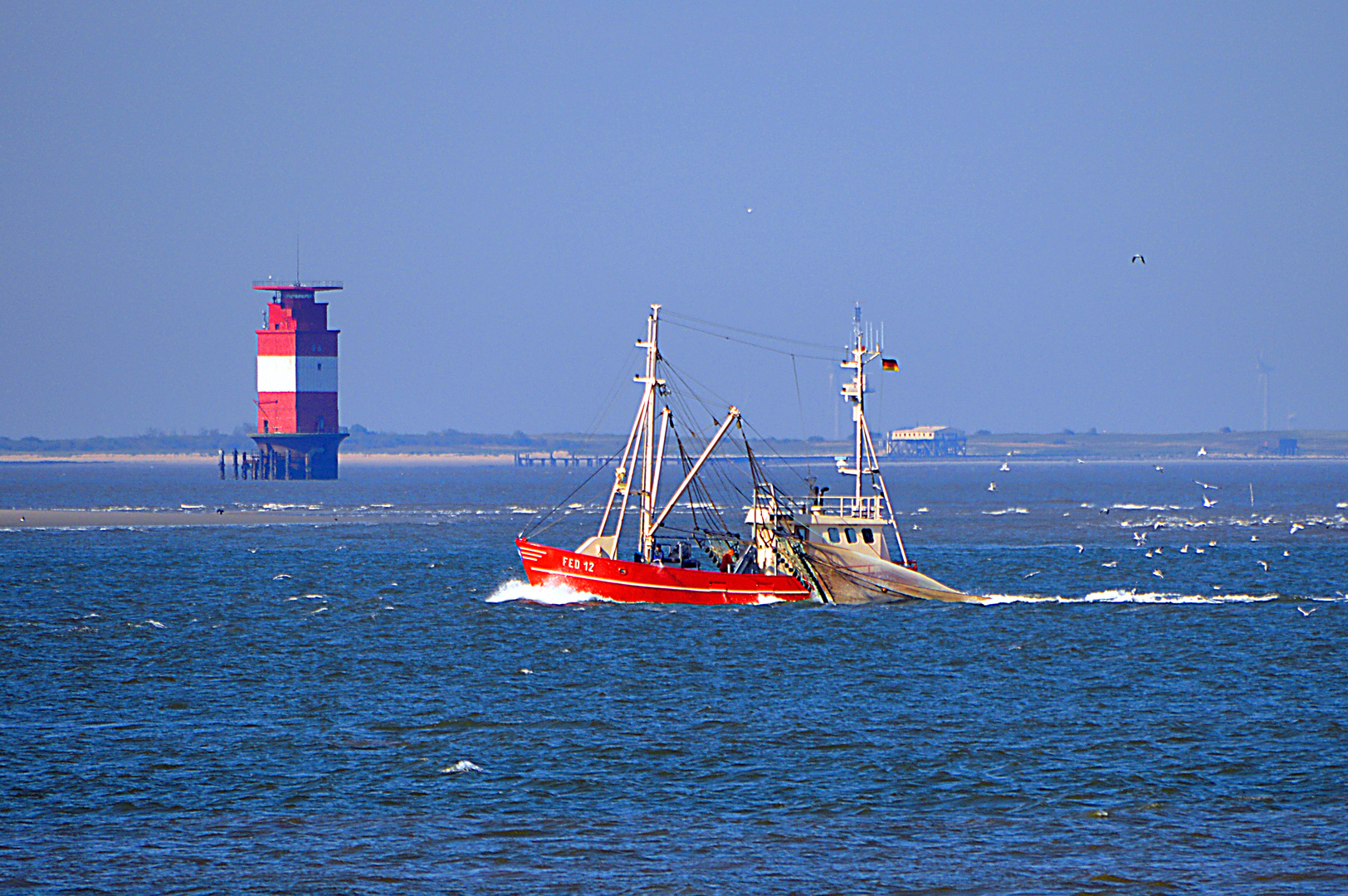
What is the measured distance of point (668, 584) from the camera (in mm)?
73062

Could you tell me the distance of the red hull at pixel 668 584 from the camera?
7275 cm

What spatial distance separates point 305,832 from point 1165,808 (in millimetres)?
18003

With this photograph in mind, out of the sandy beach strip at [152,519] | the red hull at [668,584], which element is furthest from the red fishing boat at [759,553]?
the sandy beach strip at [152,519]

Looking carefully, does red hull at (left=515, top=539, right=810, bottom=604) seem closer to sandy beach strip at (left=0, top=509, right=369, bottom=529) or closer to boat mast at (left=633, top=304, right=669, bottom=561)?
boat mast at (left=633, top=304, right=669, bottom=561)

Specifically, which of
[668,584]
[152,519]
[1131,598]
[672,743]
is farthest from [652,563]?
[152,519]

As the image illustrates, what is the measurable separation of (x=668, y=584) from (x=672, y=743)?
103 feet

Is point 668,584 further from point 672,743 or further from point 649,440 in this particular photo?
point 672,743

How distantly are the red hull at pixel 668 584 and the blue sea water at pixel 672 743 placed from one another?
2.61ft

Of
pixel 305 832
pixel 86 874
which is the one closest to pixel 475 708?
pixel 305 832

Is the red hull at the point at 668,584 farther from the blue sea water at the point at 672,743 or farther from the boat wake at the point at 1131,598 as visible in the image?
the boat wake at the point at 1131,598

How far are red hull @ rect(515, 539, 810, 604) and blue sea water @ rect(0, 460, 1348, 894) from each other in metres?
0.79

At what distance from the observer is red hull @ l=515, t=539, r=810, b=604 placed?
239ft

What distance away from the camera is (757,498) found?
7362 cm

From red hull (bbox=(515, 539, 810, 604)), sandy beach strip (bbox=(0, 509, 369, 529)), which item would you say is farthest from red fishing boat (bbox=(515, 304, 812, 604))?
sandy beach strip (bbox=(0, 509, 369, 529))
